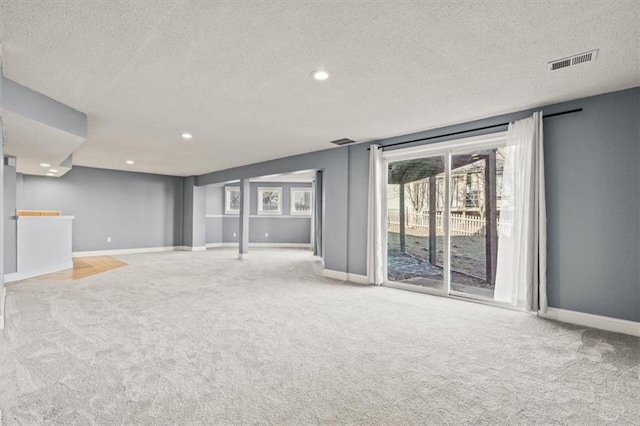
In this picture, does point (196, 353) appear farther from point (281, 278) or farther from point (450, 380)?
point (281, 278)

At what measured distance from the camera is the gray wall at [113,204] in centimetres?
815

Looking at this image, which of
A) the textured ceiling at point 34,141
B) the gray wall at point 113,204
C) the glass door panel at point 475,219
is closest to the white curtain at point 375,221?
the glass door panel at point 475,219

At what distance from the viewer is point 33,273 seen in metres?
5.68

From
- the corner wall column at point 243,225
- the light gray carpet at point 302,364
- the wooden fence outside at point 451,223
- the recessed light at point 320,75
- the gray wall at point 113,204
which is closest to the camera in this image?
the light gray carpet at point 302,364

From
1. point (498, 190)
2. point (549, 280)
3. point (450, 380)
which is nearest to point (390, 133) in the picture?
point (498, 190)

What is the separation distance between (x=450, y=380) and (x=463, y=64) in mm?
2433

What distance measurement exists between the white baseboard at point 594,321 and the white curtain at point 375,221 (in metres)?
2.24

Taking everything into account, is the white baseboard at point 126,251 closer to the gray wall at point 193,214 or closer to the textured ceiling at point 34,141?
the gray wall at point 193,214

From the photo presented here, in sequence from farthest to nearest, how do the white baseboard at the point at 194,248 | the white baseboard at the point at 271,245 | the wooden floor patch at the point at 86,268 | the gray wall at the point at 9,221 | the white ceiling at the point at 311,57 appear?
the white baseboard at the point at 271,245 < the white baseboard at the point at 194,248 < the wooden floor patch at the point at 86,268 < the gray wall at the point at 9,221 < the white ceiling at the point at 311,57

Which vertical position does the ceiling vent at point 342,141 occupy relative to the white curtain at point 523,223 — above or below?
above

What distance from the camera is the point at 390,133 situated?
491cm

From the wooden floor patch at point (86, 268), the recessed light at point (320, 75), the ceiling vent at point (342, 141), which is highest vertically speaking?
the recessed light at point (320, 75)

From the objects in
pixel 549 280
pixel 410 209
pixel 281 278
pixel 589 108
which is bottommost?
pixel 281 278

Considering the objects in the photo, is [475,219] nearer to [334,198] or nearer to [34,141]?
[334,198]
